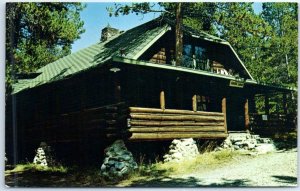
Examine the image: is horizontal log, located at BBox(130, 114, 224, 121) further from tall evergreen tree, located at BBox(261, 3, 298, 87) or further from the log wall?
tall evergreen tree, located at BBox(261, 3, 298, 87)

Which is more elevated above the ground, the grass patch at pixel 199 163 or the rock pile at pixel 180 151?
the rock pile at pixel 180 151

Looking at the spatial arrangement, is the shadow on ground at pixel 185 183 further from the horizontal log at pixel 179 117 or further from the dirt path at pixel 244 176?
the horizontal log at pixel 179 117

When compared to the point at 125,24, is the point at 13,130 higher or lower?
lower

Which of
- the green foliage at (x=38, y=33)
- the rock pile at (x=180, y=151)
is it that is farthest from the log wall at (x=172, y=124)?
the green foliage at (x=38, y=33)

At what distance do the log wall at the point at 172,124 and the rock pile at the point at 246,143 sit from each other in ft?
0.82

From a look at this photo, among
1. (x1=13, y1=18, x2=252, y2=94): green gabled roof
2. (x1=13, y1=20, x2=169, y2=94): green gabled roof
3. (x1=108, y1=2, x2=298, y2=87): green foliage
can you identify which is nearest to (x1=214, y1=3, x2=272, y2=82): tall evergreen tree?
(x1=108, y1=2, x2=298, y2=87): green foliage

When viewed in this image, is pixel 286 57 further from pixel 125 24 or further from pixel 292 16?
pixel 125 24

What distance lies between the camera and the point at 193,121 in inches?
440

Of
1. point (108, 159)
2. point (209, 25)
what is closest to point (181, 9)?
point (209, 25)

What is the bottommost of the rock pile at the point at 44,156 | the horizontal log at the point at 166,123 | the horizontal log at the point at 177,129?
the rock pile at the point at 44,156

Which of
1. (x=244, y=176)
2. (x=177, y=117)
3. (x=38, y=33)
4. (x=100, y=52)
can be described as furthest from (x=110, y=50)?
(x=244, y=176)

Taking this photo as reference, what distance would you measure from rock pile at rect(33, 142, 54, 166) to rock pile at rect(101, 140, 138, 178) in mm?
2442

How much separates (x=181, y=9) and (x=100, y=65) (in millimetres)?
2822

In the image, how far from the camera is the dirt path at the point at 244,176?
29.5 feet
